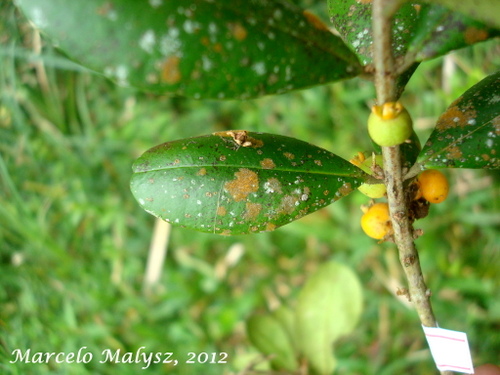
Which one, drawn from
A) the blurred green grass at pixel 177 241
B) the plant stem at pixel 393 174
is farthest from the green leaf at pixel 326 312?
the plant stem at pixel 393 174

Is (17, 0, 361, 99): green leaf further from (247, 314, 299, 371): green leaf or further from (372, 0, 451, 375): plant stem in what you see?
(247, 314, 299, 371): green leaf

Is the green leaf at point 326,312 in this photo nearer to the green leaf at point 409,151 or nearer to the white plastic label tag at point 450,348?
the white plastic label tag at point 450,348

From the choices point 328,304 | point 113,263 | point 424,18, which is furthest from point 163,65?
point 113,263

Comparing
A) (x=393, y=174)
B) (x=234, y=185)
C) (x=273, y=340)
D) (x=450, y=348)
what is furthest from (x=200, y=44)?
(x=273, y=340)

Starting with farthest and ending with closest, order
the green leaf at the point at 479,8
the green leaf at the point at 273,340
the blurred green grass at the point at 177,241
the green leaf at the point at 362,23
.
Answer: the blurred green grass at the point at 177,241 < the green leaf at the point at 273,340 < the green leaf at the point at 362,23 < the green leaf at the point at 479,8

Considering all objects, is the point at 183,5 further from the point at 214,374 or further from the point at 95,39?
the point at 214,374

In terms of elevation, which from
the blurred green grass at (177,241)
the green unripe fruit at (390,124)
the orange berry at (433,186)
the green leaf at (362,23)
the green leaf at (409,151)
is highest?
the blurred green grass at (177,241)

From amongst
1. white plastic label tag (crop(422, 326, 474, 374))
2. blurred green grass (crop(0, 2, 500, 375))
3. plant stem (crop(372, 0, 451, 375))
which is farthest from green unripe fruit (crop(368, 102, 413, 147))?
blurred green grass (crop(0, 2, 500, 375))

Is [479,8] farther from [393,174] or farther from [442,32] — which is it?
[393,174]
